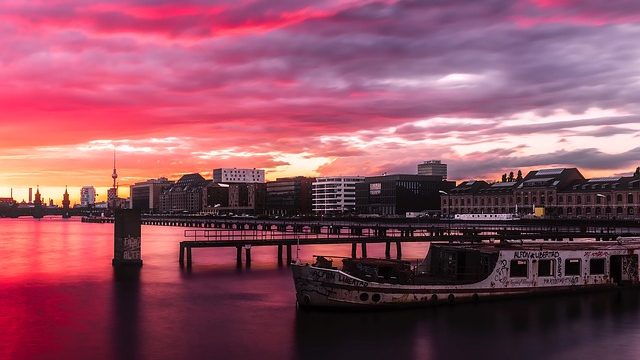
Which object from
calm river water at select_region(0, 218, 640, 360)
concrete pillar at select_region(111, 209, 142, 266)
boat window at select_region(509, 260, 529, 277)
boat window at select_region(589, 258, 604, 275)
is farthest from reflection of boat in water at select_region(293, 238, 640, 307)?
concrete pillar at select_region(111, 209, 142, 266)

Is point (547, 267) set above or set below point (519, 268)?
below

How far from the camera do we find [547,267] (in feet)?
213

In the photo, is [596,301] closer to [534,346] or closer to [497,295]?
[497,295]

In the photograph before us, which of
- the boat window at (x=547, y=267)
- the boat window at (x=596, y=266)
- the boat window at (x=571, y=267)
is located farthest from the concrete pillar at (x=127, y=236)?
the boat window at (x=596, y=266)

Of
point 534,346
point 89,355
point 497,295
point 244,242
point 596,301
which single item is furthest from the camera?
point 244,242

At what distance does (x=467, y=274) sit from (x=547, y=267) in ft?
33.4

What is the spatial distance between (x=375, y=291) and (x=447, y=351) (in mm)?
10055

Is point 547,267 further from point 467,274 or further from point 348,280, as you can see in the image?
point 348,280

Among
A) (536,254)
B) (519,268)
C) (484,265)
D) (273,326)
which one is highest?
(536,254)

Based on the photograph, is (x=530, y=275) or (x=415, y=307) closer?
(x=415, y=307)

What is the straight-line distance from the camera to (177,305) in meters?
64.6

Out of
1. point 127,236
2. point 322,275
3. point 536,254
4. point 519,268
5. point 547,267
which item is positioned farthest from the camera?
point 127,236

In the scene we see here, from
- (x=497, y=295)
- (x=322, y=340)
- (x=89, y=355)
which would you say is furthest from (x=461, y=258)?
(x=89, y=355)

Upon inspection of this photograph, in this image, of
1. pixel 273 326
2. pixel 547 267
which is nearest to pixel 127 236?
pixel 273 326
